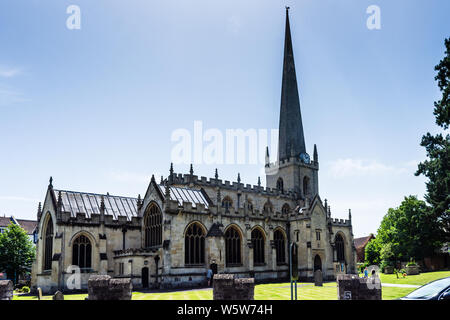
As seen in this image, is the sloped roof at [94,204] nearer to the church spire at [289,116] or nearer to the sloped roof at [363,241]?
the church spire at [289,116]

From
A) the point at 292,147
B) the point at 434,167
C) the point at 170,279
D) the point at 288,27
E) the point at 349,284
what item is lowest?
the point at 170,279

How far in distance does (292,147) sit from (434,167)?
79.9 ft

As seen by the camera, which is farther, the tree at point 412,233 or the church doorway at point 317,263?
the church doorway at point 317,263

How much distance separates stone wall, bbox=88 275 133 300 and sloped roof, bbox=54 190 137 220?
24955 millimetres

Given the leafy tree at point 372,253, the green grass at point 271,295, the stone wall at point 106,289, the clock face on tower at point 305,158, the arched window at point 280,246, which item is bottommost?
the leafy tree at point 372,253

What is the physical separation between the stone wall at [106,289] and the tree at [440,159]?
26.7 m

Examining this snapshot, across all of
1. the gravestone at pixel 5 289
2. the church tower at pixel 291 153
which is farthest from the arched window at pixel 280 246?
the gravestone at pixel 5 289

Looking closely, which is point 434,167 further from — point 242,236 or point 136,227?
point 136,227

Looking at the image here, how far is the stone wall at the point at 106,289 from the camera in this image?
11414mm

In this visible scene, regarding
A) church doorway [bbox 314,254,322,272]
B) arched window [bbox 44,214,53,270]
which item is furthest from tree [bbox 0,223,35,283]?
church doorway [bbox 314,254,322,272]

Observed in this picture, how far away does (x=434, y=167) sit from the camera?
3562 centimetres

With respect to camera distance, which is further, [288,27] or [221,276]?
[288,27]

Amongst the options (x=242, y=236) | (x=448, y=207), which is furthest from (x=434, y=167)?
(x=242, y=236)

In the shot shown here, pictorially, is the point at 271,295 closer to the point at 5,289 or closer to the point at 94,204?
the point at 5,289
